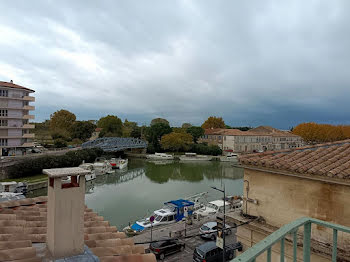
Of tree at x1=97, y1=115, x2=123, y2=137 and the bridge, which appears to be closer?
the bridge

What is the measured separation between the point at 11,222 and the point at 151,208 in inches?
588

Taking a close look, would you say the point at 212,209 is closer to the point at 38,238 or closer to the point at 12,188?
the point at 38,238

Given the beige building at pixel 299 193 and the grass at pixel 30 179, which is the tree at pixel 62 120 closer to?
the grass at pixel 30 179

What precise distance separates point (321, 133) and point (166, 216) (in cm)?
5764

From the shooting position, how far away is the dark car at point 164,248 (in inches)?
394

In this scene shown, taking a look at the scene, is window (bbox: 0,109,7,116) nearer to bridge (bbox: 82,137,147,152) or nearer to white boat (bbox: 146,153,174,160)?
bridge (bbox: 82,137,147,152)

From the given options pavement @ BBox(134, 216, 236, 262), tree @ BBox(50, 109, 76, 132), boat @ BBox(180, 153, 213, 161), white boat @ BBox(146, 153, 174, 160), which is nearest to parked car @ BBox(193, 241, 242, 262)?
pavement @ BBox(134, 216, 236, 262)

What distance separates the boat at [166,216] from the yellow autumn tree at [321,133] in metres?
55.6

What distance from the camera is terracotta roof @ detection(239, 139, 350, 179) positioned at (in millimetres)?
4480

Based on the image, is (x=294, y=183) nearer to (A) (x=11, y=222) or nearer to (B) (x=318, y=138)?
(A) (x=11, y=222)

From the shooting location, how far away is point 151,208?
18.6 meters

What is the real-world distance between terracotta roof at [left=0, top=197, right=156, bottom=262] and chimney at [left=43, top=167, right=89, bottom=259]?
12.4 inches

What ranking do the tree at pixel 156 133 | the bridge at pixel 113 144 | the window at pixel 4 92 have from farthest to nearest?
the tree at pixel 156 133 < the bridge at pixel 113 144 < the window at pixel 4 92

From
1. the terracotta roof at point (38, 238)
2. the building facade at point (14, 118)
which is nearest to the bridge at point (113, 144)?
the building facade at point (14, 118)
